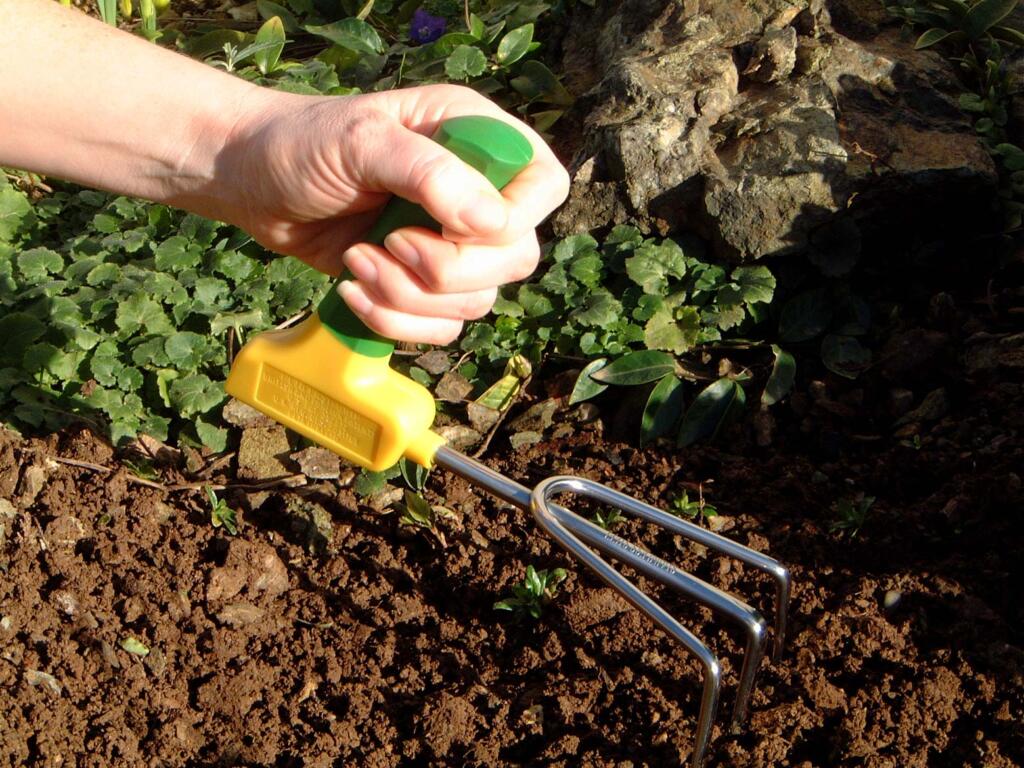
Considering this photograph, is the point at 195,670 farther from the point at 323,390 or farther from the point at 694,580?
the point at 694,580

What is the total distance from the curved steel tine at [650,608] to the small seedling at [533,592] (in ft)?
0.84

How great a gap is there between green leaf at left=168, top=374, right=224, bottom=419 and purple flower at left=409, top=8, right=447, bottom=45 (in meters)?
1.46

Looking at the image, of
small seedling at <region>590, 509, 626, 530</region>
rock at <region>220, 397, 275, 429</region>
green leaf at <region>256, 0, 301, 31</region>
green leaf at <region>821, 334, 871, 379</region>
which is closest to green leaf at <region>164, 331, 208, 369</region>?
rock at <region>220, 397, 275, 429</region>

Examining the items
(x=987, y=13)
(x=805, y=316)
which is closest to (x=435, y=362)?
(x=805, y=316)

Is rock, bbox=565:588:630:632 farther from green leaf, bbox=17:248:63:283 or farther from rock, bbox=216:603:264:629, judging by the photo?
green leaf, bbox=17:248:63:283

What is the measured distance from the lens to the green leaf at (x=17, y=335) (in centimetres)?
270

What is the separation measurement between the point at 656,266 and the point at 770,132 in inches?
16.7

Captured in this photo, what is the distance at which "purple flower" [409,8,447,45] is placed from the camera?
3.60 metres

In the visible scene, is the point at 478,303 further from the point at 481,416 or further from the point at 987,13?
the point at 987,13

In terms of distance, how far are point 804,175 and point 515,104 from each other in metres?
0.92

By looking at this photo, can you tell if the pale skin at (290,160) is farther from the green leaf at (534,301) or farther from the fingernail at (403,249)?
the green leaf at (534,301)

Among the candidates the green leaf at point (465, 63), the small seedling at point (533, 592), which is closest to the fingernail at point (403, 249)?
the small seedling at point (533, 592)

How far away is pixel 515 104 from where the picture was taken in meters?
3.31

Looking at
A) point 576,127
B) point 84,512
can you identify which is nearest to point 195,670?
point 84,512
